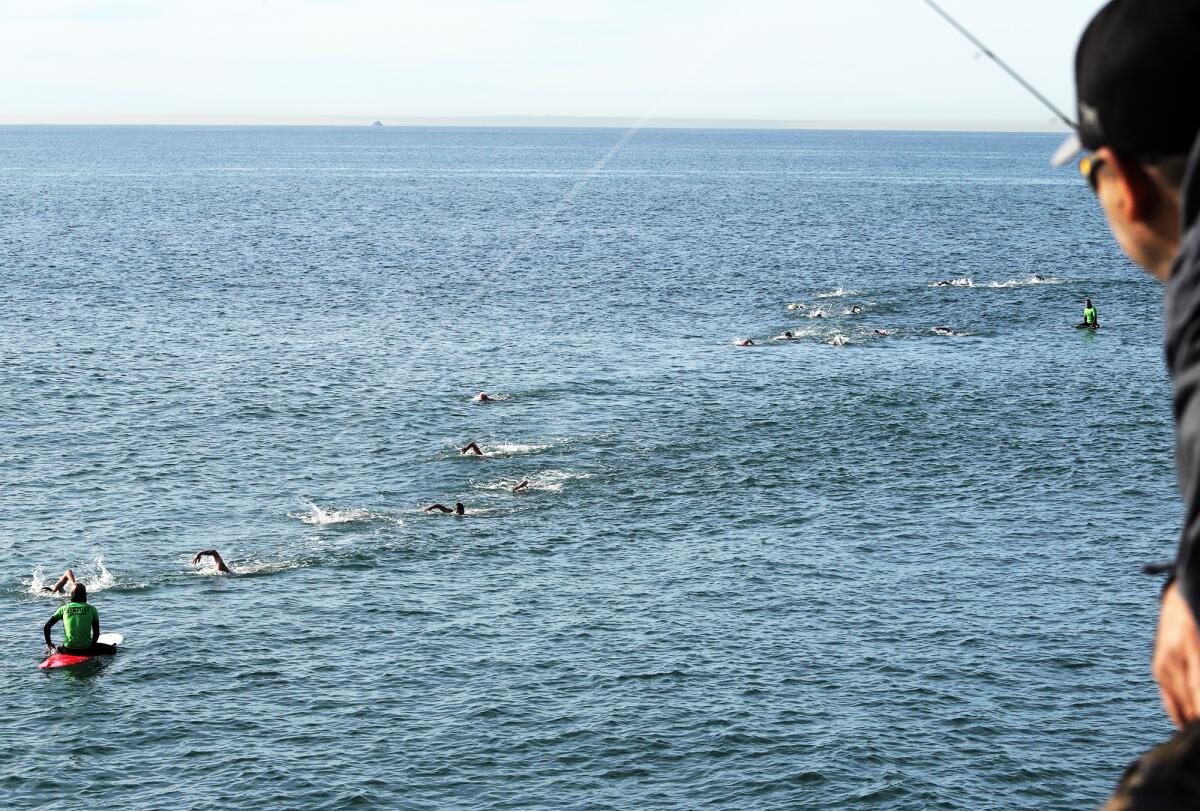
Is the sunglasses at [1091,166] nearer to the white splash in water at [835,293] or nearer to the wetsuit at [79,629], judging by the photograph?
the wetsuit at [79,629]

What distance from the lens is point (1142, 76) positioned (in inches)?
95.0

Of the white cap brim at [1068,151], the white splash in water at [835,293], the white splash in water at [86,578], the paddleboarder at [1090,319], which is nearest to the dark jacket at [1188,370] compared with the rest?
the white cap brim at [1068,151]

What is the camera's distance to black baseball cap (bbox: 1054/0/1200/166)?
2.36 m

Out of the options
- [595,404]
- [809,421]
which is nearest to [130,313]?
[595,404]

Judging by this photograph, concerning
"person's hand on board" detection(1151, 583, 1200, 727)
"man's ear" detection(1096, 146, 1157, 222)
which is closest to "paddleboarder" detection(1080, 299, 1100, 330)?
"man's ear" detection(1096, 146, 1157, 222)

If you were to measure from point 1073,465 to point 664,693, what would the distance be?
1186 inches

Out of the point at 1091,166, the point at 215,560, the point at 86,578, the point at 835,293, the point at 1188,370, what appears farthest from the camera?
the point at 835,293

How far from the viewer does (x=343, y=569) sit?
49375mm

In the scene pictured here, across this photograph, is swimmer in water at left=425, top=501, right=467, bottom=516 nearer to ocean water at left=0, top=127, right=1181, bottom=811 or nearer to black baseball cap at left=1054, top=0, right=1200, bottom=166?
ocean water at left=0, top=127, right=1181, bottom=811

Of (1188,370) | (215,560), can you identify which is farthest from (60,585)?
(1188,370)

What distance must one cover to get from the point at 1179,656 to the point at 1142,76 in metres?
1.00

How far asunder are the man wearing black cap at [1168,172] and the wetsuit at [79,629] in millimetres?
41416

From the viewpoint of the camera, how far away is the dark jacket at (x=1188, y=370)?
7.07ft

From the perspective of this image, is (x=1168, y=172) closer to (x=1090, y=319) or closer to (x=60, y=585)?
(x=60, y=585)
